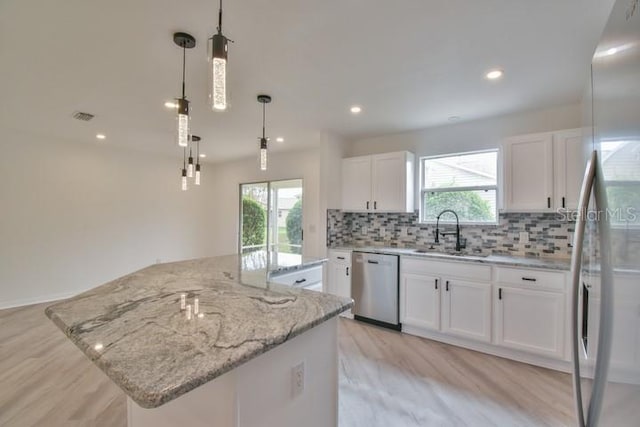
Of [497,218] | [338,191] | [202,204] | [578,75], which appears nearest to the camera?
[578,75]

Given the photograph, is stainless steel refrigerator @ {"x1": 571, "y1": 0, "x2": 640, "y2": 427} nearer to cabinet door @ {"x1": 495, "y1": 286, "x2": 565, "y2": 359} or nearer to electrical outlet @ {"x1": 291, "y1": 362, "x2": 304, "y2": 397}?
electrical outlet @ {"x1": 291, "y1": 362, "x2": 304, "y2": 397}

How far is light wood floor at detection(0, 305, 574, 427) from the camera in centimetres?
193

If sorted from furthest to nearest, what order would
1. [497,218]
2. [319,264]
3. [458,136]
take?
[458,136], [497,218], [319,264]

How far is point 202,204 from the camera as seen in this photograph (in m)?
6.28

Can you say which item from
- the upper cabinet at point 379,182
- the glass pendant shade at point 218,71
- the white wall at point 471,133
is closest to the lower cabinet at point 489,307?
the upper cabinet at point 379,182

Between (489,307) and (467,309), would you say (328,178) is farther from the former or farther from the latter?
(489,307)

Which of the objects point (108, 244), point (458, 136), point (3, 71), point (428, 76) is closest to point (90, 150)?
point (108, 244)

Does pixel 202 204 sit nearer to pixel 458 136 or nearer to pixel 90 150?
pixel 90 150

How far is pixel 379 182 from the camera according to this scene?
3850 millimetres

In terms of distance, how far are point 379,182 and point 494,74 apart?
70.3 inches

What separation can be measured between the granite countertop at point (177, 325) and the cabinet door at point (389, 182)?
7.85 ft

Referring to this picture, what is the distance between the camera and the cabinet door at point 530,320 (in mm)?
2518

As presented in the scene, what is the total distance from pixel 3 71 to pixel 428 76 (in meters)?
3.45

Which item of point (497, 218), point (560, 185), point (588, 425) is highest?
point (560, 185)
